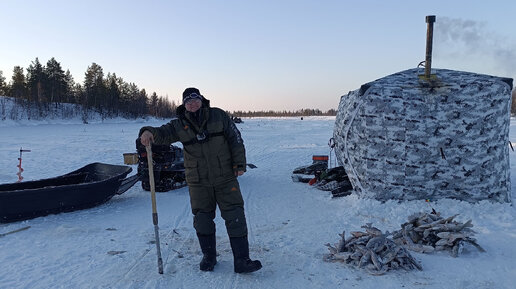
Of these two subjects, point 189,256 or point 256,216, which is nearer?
point 189,256

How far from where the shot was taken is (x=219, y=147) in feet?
11.9

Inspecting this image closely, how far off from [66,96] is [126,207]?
66.8 metres

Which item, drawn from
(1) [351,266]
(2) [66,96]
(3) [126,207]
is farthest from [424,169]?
(2) [66,96]

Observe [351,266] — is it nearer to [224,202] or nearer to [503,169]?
[224,202]

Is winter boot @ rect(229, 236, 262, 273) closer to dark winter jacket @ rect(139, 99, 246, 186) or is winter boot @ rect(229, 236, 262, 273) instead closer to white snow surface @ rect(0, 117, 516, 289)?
white snow surface @ rect(0, 117, 516, 289)

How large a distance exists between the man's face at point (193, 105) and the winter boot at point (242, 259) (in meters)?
1.41

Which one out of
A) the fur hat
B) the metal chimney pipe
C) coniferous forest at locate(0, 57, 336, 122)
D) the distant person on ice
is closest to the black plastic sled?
the distant person on ice

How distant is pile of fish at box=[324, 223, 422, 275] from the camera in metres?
3.61

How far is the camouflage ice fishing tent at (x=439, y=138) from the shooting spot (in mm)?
5707

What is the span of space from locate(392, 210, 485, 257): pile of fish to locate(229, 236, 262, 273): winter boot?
A: 1.89 metres

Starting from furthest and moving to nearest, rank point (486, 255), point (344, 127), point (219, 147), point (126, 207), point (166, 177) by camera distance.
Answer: point (166, 177), point (344, 127), point (126, 207), point (486, 255), point (219, 147)

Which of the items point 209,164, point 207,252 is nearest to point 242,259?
point 207,252

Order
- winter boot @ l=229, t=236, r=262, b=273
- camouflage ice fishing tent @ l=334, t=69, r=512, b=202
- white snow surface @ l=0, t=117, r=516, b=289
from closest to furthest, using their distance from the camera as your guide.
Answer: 1. white snow surface @ l=0, t=117, r=516, b=289
2. winter boot @ l=229, t=236, r=262, b=273
3. camouflage ice fishing tent @ l=334, t=69, r=512, b=202

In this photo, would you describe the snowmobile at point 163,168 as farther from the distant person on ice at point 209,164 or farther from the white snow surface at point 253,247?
the distant person on ice at point 209,164
